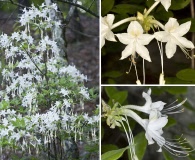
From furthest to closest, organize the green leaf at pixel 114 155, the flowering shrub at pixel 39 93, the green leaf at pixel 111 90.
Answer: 1. the flowering shrub at pixel 39 93
2. the green leaf at pixel 111 90
3. the green leaf at pixel 114 155

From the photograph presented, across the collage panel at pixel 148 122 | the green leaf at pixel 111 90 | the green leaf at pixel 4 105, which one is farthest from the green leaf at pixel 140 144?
the green leaf at pixel 4 105

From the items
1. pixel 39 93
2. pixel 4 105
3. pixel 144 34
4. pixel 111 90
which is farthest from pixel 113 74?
pixel 4 105

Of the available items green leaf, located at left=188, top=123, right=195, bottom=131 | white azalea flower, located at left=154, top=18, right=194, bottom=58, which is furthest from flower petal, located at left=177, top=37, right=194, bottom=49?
green leaf, located at left=188, top=123, right=195, bottom=131

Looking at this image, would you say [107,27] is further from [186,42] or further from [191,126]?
[191,126]

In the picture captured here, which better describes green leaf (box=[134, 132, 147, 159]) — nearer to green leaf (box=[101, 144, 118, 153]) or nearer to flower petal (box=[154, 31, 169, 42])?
green leaf (box=[101, 144, 118, 153])

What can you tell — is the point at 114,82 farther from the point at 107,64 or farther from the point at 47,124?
the point at 47,124

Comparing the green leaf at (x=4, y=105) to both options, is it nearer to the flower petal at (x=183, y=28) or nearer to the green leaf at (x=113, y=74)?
the green leaf at (x=113, y=74)
